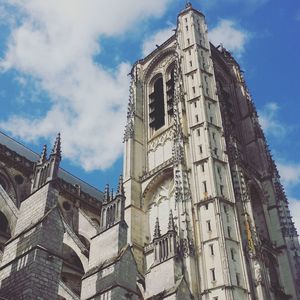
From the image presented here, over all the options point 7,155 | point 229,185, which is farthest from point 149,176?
point 7,155

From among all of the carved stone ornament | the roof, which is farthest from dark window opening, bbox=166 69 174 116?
the roof

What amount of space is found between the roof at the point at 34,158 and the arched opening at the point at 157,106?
5.84 meters

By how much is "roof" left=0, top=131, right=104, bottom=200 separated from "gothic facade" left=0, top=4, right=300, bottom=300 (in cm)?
15

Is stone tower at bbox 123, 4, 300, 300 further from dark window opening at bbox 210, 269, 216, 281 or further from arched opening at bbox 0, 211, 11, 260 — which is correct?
arched opening at bbox 0, 211, 11, 260

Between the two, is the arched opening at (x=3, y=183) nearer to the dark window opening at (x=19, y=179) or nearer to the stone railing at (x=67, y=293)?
Answer: the dark window opening at (x=19, y=179)

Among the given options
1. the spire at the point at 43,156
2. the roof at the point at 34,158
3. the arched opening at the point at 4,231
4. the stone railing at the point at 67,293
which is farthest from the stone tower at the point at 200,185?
the spire at the point at 43,156

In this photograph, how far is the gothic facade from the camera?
42.2 feet

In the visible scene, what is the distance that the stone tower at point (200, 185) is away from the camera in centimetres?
1891

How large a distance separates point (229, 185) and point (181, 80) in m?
8.00

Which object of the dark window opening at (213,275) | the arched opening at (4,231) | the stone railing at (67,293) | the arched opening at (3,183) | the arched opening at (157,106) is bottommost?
the stone railing at (67,293)

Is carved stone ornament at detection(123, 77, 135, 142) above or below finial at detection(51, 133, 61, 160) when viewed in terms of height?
above

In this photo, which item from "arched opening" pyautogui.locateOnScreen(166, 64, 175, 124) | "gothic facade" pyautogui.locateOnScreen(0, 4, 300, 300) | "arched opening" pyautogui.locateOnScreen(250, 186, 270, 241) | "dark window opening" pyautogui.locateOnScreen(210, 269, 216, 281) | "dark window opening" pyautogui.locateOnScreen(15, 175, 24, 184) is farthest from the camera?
"arched opening" pyautogui.locateOnScreen(166, 64, 175, 124)

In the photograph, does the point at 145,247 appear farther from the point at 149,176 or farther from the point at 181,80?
the point at 181,80

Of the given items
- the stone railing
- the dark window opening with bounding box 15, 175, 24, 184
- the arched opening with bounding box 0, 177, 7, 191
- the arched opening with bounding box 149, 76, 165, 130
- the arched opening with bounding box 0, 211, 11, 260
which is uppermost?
the arched opening with bounding box 149, 76, 165, 130
